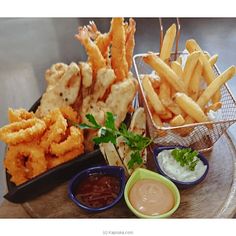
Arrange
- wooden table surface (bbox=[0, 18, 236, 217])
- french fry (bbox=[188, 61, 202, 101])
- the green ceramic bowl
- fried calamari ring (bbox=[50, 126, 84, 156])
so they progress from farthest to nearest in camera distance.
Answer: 1. wooden table surface (bbox=[0, 18, 236, 217])
2. french fry (bbox=[188, 61, 202, 101])
3. fried calamari ring (bbox=[50, 126, 84, 156])
4. the green ceramic bowl

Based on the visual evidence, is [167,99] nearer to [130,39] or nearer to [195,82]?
[195,82]

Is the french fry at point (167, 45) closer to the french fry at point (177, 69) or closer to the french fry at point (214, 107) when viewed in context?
the french fry at point (177, 69)

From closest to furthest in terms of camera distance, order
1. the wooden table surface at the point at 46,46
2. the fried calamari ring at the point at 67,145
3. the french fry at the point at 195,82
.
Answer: the fried calamari ring at the point at 67,145 → the french fry at the point at 195,82 → the wooden table surface at the point at 46,46

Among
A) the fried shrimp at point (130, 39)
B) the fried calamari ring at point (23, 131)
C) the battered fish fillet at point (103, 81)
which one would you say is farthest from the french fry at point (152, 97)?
the fried calamari ring at point (23, 131)

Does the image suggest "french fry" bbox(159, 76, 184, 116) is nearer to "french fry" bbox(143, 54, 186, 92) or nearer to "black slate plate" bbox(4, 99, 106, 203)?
"french fry" bbox(143, 54, 186, 92)

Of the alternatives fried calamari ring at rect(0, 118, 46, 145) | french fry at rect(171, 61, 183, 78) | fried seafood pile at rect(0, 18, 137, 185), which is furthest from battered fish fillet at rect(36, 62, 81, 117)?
french fry at rect(171, 61, 183, 78)
